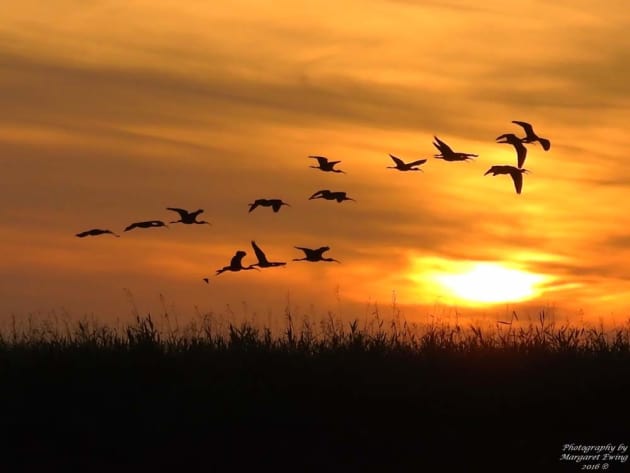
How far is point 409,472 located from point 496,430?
4.68 ft

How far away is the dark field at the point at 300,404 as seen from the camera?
50.8 feet

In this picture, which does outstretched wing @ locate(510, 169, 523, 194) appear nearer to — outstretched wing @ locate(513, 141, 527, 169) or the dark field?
outstretched wing @ locate(513, 141, 527, 169)

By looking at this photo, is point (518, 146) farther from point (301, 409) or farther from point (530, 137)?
point (301, 409)

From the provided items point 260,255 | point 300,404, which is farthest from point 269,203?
point 300,404

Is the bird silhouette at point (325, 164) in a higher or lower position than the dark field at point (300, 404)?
higher

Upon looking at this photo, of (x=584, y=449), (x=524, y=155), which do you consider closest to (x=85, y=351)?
(x=584, y=449)

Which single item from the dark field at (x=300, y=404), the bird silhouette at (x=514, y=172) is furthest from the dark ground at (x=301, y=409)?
the bird silhouette at (x=514, y=172)

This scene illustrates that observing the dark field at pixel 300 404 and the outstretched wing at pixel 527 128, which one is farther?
the outstretched wing at pixel 527 128

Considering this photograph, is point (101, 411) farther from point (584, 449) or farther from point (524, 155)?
point (524, 155)

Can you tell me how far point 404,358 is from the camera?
1777 cm

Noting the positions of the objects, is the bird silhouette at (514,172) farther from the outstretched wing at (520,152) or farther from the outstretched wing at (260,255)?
the outstretched wing at (260,255)

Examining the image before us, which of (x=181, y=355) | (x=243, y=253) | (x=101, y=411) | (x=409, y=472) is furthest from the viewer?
(x=243, y=253)

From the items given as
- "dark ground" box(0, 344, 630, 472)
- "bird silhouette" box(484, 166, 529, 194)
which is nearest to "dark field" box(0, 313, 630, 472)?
"dark ground" box(0, 344, 630, 472)

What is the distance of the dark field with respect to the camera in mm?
15484
